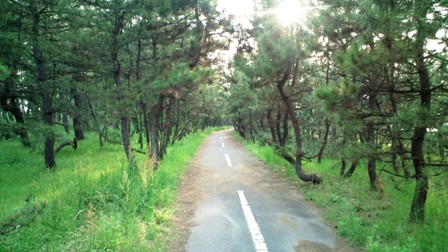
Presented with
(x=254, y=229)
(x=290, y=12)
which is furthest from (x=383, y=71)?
(x=254, y=229)

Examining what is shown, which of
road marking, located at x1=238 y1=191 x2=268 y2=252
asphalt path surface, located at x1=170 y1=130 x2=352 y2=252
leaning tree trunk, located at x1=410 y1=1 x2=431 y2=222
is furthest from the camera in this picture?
asphalt path surface, located at x1=170 y1=130 x2=352 y2=252

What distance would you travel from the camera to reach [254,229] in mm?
6434

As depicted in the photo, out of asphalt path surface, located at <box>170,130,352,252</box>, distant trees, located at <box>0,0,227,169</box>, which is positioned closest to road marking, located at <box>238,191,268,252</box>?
asphalt path surface, located at <box>170,130,352,252</box>

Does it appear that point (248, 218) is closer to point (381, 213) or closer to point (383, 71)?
point (381, 213)

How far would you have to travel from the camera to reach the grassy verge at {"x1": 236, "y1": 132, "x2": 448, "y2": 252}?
511 cm

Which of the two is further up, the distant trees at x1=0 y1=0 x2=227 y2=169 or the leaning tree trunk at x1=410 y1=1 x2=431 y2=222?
the distant trees at x1=0 y1=0 x2=227 y2=169

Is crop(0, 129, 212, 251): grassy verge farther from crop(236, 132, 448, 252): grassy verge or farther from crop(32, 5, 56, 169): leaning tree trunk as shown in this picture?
crop(236, 132, 448, 252): grassy verge

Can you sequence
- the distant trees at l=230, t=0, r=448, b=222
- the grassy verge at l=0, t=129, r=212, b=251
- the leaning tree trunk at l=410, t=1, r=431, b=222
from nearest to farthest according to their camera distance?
the distant trees at l=230, t=0, r=448, b=222 → the grassy verge at l=0, t=129, r=212, b=251 → the leaning tree trunk at l=410, t=1, r=431, b=222

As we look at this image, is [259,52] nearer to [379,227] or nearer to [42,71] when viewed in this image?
[379,227]

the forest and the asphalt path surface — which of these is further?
the asphalt path surface

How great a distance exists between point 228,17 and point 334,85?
643cm

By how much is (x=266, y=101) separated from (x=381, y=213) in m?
6.82

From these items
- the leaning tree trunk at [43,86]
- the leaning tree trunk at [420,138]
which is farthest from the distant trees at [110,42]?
the leaning tree trunk at [420,138]

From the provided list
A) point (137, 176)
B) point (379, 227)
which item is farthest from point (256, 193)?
point (379, 227)
